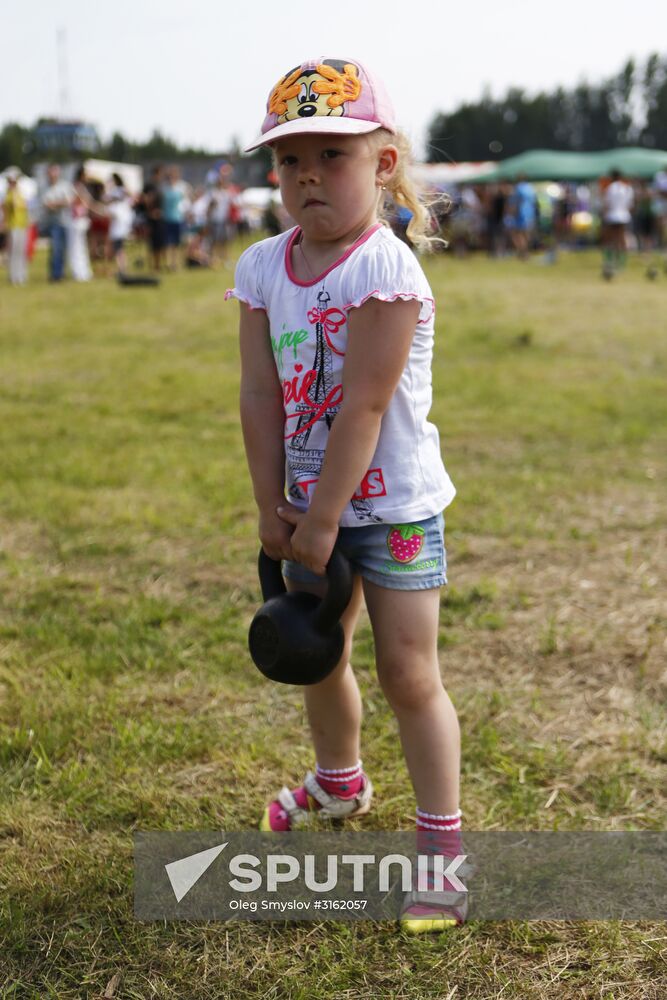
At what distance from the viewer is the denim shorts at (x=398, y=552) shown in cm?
202

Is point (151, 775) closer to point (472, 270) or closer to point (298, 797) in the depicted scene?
point (298, 797)

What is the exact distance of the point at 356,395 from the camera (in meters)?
1.86

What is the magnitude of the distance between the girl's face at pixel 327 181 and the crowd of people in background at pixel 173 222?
10644 mm

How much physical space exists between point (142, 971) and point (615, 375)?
6460 mm

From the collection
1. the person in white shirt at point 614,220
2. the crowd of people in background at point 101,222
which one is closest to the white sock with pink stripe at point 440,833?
the crowd of people in background at point 101,222

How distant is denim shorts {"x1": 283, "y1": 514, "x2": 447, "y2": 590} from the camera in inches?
79.7

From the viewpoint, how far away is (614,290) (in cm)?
1431

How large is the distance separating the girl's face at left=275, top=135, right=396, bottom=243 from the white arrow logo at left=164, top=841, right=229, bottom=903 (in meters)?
1.42

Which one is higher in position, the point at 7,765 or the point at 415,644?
the point at 415,644

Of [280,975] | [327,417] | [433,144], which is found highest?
[433,144]

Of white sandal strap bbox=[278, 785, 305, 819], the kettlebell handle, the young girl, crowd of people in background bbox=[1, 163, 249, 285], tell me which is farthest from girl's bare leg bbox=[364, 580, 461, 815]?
crowd of people in background bbox=[1, 163, 249, 285]

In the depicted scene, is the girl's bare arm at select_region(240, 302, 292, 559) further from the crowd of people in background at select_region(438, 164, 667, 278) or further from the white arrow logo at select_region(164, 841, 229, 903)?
the crowd of people in background at select_region(438, 164, 667, 278)

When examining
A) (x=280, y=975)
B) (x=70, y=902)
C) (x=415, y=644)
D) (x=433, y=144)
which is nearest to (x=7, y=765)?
(x=70, y=902)
